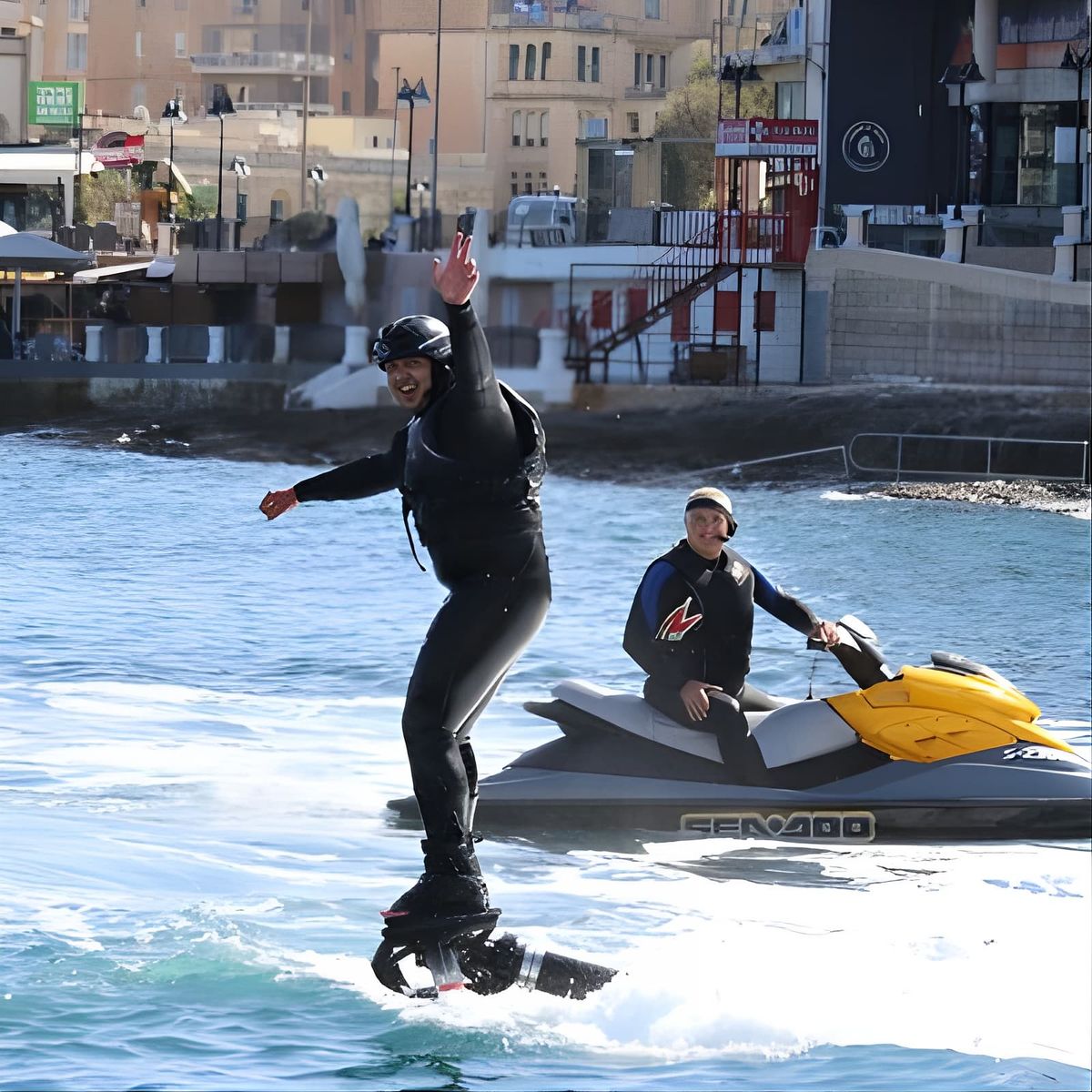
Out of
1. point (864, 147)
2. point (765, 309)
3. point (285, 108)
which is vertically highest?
point (864, 147)

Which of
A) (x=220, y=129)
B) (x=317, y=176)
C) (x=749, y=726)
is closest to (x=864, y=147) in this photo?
(x=317, y=176)

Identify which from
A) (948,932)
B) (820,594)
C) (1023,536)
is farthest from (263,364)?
(1023,536)

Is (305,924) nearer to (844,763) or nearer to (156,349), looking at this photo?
(844,763)

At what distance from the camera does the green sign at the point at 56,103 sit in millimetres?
6258

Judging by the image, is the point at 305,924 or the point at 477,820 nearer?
the point at 305,924

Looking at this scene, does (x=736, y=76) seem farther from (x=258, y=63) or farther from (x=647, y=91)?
(x=258, y=63)

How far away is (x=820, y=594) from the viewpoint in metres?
17.5

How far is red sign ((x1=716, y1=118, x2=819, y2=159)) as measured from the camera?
14684 mm

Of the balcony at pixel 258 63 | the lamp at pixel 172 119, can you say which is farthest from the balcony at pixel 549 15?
the lamp at pixel 172 119

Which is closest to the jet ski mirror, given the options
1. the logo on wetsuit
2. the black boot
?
the logo on wetsuit

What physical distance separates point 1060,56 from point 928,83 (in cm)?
157

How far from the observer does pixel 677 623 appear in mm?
5098

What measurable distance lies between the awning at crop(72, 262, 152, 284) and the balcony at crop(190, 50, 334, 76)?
68 centimetres

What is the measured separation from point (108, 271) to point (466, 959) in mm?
3783
